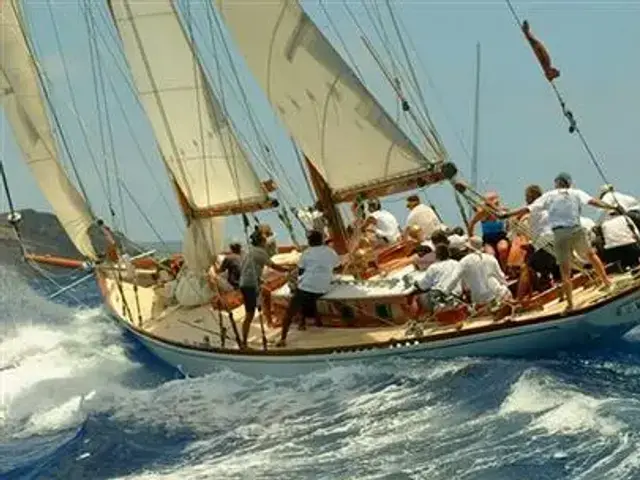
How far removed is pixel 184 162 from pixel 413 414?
924 cm

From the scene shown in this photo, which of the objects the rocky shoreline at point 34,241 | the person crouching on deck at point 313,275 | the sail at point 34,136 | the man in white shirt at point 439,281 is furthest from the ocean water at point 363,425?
the rocky shoreline at point 34,241

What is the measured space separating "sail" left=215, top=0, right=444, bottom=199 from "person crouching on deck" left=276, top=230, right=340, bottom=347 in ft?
5.29

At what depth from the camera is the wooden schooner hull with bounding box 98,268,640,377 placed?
14453 mm

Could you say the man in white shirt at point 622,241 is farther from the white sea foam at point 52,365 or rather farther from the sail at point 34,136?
the sail at point 34,136

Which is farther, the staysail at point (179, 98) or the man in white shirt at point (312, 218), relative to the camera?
the staysail at point (179, 98)

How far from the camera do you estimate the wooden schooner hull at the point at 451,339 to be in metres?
14.5

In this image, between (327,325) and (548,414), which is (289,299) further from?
(548,414)

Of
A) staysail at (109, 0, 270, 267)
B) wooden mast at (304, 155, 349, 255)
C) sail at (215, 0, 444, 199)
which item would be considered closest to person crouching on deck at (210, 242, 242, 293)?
staysail at (109, 0, 270, 267)

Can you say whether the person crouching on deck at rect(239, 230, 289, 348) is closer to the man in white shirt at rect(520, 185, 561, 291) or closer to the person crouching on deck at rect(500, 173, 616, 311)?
the man in white shirt at rect(520, 185, 561, 291)

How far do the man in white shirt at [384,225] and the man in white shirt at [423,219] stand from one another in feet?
1.07

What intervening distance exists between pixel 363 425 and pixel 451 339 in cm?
237

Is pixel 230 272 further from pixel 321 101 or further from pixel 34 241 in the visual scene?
pixel 34 241

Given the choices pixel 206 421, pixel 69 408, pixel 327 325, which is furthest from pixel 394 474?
pixel 69 408

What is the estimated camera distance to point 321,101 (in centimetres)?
1789
